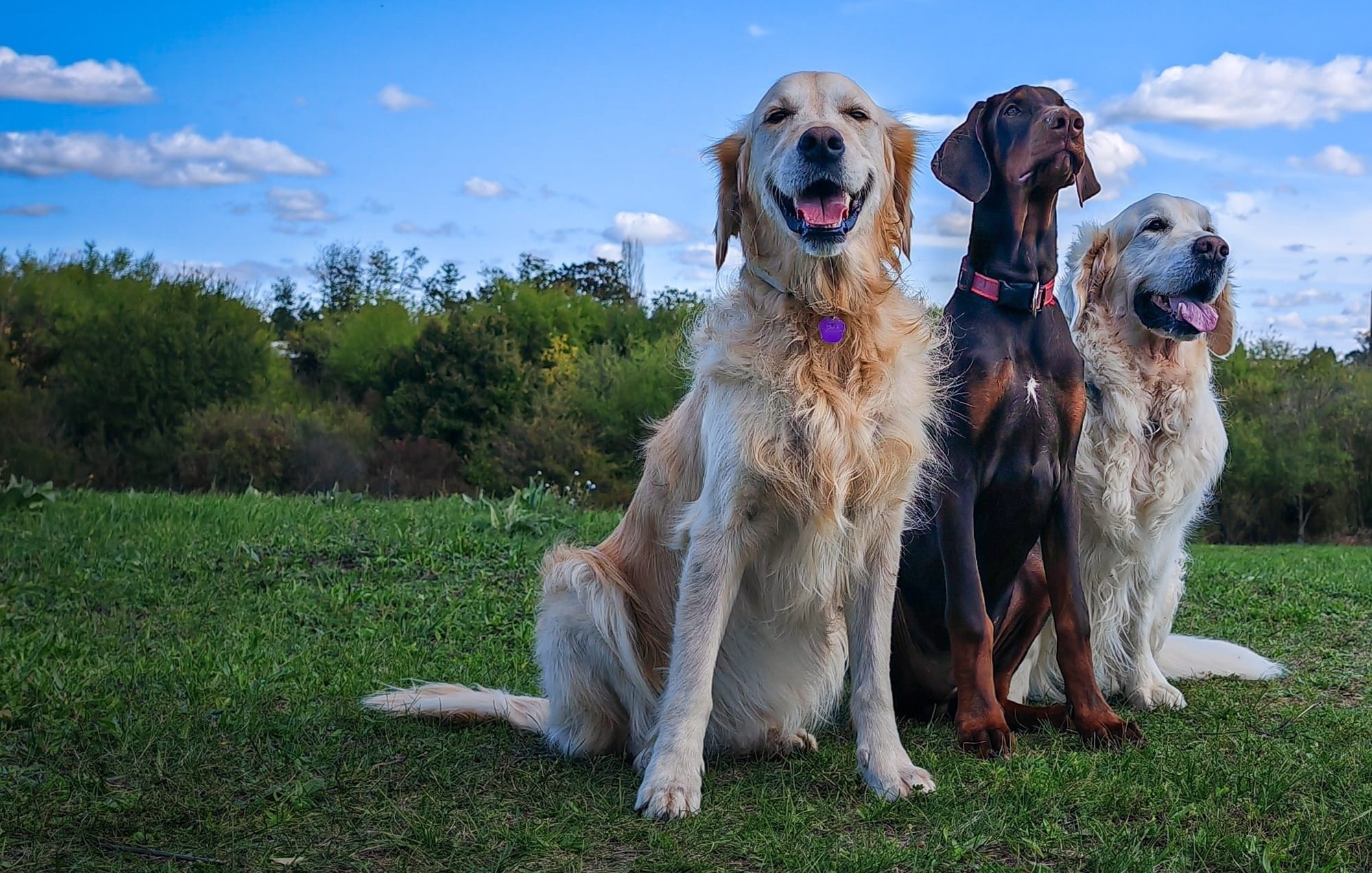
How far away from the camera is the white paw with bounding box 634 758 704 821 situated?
11.1 feet

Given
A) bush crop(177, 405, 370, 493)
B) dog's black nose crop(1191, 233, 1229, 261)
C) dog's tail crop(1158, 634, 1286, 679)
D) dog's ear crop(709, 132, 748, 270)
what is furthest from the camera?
bush crop(177, 405, 370, 493)

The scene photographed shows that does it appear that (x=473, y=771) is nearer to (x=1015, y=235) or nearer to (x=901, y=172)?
(x=901, y=172)

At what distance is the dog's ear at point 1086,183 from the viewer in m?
3.99

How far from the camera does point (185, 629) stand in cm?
604

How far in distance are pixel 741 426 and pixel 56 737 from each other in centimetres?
268

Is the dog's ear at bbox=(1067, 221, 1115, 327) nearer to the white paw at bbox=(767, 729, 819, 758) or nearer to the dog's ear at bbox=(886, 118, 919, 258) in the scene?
the dog's ear at bbox=(886, 118, 919, 258)

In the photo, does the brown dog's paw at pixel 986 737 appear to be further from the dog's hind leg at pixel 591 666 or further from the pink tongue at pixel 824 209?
the pink tongue at pixel 824 209

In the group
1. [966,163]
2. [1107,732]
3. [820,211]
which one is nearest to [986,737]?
[1107,732]

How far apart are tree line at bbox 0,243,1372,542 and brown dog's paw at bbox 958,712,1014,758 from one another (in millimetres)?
20639

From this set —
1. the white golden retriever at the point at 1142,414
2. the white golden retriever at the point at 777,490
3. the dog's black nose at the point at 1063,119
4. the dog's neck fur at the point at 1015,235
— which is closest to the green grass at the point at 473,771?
the white golden retriever at the point at 777,490

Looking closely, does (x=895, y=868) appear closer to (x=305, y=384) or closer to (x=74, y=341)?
(x=74, y=341)

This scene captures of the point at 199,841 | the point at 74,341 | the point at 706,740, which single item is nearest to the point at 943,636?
the point at 706,740

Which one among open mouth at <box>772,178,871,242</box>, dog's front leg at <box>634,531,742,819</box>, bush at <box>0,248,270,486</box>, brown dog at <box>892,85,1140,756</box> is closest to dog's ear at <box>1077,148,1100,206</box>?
brown dog at <box>892,85,1140,756</box>

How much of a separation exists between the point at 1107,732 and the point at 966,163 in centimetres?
200
